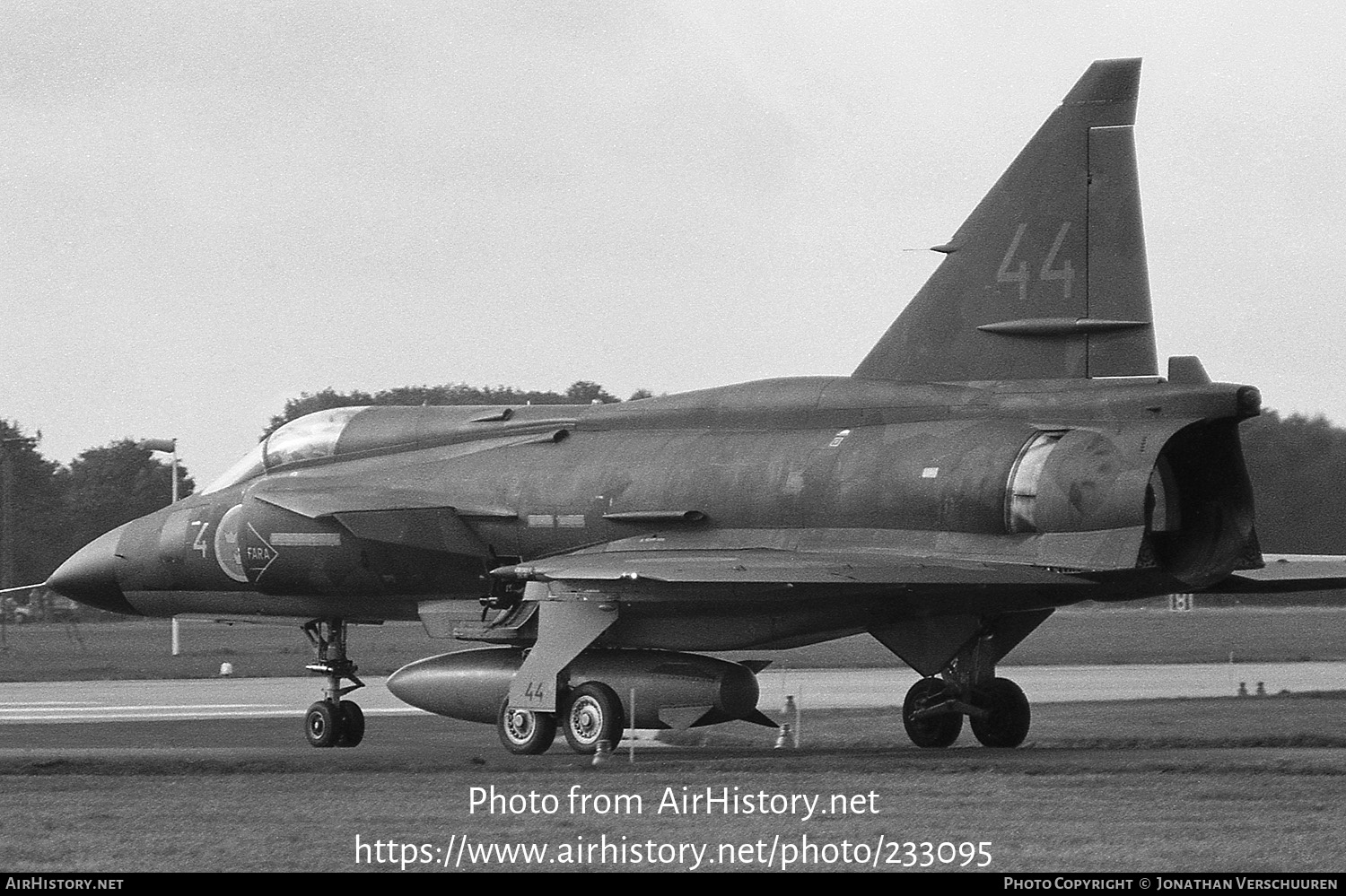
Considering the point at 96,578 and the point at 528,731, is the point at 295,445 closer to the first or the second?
the point at 96,578

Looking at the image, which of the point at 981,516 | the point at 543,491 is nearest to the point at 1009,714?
the point at 981,516

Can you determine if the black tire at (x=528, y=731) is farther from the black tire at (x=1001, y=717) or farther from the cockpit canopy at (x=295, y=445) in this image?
the cockpit canopy at (x=295, y=445)

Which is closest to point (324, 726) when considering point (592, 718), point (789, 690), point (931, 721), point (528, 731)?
point (528, 731)

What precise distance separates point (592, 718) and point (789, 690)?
1246cm

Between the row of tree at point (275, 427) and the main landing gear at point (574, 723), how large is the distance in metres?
10.1

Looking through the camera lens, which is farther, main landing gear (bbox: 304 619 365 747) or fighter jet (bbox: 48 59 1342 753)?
main landing gear (bbox: 304 619 365 747)

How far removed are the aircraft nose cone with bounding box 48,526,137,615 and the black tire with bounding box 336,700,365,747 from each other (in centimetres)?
332

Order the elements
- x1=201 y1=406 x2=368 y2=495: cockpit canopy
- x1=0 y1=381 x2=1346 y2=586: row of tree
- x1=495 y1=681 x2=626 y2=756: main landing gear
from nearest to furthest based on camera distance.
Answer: x1=495 y1=681 x2=626 y2=756: main landing gear
x1=201 y1=406 x2=368 y2=495: cockpit canopy
x1=0 y1=381 x2=1346 y2=586: row of tree

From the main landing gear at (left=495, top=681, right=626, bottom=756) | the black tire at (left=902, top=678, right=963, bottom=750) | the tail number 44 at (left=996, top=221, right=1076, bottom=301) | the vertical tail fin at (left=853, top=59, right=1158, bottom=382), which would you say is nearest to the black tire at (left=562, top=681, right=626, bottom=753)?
the main landing gear at (left=495, top=681, right=626, bottom=756)

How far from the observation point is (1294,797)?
11.7 meters

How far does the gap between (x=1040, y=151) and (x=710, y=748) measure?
21.1ft

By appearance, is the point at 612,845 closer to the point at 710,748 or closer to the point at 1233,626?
the point at 710,748

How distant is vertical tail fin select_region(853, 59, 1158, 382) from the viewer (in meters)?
15.6

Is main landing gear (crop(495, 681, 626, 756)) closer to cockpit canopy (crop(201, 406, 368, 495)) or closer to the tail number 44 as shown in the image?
cockpit canopy (crop(201, 406, 368, 495))
